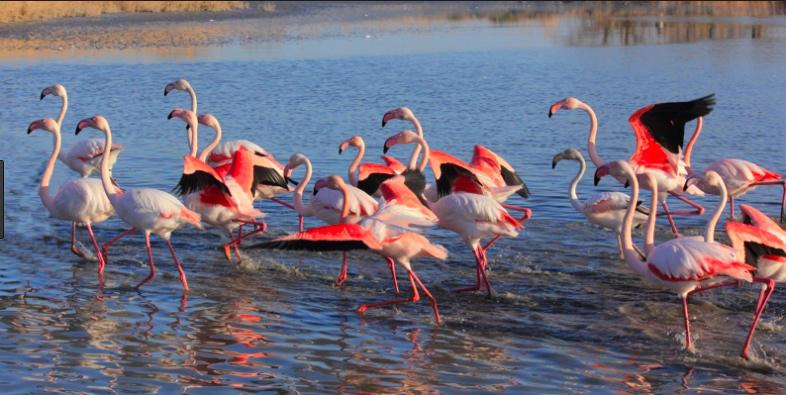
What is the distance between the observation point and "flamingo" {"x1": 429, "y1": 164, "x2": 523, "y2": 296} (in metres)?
6.80

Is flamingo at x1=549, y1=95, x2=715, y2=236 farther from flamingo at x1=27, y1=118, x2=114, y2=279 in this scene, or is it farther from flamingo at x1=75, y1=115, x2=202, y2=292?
flamingo at x1=27, y1=118, x2=114, y2=279

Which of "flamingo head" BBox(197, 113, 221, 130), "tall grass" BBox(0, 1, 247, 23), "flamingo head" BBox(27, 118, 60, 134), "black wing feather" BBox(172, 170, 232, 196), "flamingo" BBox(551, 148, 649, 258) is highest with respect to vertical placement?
"tall grass" BBox(0, 1, 247, 23)

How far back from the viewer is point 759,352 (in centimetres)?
588

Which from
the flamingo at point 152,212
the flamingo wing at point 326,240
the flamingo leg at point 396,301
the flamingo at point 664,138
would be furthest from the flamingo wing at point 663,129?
the flamingo at point 152,212

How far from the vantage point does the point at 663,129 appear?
782cm

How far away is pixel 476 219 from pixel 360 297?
835mm

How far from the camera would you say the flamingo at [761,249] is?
582 cm

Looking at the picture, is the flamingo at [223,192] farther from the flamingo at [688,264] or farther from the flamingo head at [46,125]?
the flamingo at [688,264]

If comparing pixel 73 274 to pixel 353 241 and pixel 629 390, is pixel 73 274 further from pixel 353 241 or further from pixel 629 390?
pixel 629 390

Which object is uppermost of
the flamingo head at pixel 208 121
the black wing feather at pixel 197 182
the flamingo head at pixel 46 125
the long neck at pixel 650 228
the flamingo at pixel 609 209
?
the flamingo head at pixel 46 125

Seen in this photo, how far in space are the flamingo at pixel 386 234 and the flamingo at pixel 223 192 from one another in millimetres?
816

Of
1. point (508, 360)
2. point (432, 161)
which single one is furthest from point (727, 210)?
point (508, 360)

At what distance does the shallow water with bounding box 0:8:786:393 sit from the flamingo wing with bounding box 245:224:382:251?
0.51 meters

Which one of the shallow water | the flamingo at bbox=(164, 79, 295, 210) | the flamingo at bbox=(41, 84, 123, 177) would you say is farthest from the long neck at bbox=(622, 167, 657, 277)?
→ the flamingo at bbox=(41, 84, 123, 177)
